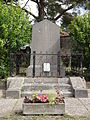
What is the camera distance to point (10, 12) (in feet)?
37.7

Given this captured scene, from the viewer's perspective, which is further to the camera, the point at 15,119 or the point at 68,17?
the point at 68,17

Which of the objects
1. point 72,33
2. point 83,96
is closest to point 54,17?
point 72,33

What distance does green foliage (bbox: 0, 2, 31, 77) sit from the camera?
11.0 m

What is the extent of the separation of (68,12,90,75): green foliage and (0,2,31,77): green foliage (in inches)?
115

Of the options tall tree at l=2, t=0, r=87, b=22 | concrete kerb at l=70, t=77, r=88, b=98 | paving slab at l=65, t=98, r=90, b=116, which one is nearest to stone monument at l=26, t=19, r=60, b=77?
concrete kerb at l=70, t=77, r=88, b=98

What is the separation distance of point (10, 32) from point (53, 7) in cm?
1318

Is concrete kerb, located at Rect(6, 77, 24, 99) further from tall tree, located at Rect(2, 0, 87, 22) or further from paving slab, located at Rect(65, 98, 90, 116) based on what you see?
tall tree, located at Rect(2, 0, 87, 22)

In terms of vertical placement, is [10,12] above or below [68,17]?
below

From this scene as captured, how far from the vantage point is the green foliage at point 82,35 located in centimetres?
1174

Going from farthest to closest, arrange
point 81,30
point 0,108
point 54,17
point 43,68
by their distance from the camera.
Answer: point 54,17, point 81,30, point 43,68, point 0,108

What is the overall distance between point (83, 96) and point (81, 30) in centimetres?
505

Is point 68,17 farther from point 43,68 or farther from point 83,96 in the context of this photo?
point 83,96

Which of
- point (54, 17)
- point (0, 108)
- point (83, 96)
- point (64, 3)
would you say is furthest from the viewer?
point (54, 17)

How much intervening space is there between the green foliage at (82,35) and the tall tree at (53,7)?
920cm
